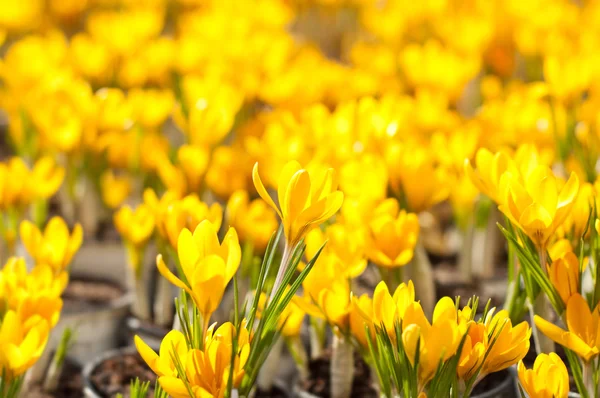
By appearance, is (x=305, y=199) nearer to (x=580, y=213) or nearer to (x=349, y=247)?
(x=349, y=247)

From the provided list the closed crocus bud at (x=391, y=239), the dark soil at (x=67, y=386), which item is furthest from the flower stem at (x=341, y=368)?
the dark soil at (x=67, y=386)

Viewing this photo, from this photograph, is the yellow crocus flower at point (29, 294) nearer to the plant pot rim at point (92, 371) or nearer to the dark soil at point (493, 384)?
the plant pot rim at point (92, 371)

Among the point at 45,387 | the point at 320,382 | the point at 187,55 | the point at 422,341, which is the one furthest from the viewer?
the point at 187,55

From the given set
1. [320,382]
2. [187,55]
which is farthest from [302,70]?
[320,382]

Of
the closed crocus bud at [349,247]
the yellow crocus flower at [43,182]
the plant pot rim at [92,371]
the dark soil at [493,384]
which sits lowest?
the plant pot rim at [92,371]

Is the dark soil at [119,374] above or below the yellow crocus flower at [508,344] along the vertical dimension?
below

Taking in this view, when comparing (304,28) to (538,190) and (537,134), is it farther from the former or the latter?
(538,190)
